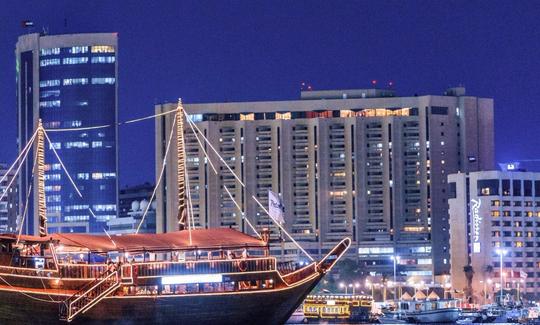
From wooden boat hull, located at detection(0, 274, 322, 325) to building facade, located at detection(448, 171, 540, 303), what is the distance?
92.0 m

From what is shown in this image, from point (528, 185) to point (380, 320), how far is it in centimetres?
6380

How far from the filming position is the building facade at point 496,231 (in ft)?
598

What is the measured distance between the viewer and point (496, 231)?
604 feet

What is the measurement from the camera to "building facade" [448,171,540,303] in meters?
182

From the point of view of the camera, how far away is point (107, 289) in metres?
88.1

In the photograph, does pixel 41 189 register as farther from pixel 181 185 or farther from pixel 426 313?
pixel 426 313

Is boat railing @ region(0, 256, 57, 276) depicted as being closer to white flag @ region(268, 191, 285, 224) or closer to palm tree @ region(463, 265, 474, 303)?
white flag @ region(268, 191, 285, 224)

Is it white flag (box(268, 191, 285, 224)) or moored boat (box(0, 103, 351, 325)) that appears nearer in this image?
moored boat (box(0, 103, 351, 325))

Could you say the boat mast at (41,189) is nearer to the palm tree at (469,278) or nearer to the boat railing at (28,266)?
the boat railing at (28,266)

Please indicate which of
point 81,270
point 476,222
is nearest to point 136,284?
point 81,270

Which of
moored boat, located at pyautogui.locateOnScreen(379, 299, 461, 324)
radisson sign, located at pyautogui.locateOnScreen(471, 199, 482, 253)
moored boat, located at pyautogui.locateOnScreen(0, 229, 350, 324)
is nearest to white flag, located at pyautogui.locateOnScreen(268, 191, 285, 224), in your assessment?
moored boat, located at pyautogui.locateOnScreen(0, 229, 350, 324)

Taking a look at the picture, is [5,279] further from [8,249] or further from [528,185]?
[528,185]

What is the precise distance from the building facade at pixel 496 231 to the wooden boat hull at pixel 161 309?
92027 millimetres

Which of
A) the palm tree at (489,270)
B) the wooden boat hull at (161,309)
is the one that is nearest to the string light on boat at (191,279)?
the wooden boat hull at (161,309)
